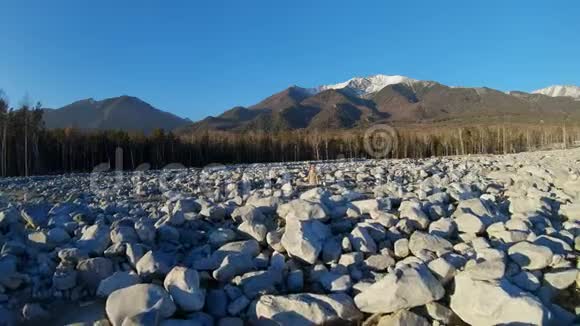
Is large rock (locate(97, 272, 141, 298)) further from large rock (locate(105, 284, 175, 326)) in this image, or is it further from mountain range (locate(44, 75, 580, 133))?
mountain range (locate(44, 75, 580, 133))

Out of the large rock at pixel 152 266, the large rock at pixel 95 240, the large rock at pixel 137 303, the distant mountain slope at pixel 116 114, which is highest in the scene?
the distant mountain slope at pixel 116 114

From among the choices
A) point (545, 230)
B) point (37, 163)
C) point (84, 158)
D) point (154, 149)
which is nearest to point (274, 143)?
point (154, 149)

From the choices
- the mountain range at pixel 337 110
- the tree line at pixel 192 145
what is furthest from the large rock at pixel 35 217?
the mountain range at pixel 337 110

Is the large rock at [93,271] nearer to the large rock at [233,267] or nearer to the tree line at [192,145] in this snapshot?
the large rock at [233,267]

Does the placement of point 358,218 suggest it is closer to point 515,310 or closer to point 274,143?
point 515,310

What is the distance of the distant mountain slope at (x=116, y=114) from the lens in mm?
121800

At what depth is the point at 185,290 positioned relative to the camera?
2.78 metres

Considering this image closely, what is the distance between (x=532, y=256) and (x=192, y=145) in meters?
26.3

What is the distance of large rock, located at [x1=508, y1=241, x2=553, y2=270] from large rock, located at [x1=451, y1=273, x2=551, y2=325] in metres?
0.69

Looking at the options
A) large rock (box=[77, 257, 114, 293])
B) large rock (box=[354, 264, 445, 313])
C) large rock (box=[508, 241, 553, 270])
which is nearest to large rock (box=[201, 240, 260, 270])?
large rock (box=[77, 257, 114, 293])

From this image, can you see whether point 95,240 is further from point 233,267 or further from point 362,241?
point 362,241

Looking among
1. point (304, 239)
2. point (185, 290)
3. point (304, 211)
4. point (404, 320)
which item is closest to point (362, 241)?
point (304, 239)

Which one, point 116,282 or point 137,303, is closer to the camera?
point 137,303

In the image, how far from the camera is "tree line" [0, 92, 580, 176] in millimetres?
20141
